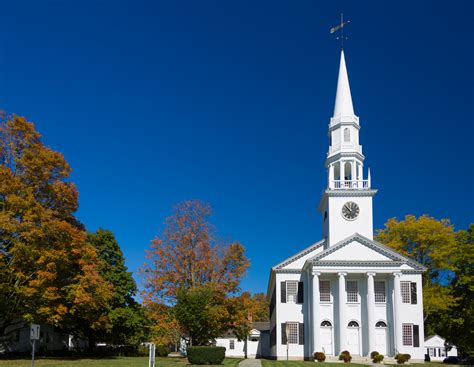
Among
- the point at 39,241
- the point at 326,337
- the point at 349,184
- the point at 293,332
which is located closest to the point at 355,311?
the point at 326,337

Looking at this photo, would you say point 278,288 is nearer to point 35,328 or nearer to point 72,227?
point 72,227

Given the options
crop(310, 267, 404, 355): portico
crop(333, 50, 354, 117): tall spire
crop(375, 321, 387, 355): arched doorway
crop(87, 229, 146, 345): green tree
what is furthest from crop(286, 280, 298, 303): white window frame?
crop(333, 50, 354, 117): tall spire

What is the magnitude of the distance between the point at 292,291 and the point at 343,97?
1958 centimetres

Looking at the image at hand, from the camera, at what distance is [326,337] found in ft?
157

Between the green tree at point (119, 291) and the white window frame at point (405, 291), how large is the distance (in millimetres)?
24646

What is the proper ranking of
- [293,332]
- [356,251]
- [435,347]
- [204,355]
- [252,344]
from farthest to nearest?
1. [252,344]
2. [435,347]
3. [293,332]
4. [356,251]
5. [204,355]

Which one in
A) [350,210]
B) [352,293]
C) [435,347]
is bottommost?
[435,347]

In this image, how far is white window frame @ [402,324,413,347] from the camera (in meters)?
47.1

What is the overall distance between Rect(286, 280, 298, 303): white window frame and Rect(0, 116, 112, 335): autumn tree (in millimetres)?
18233

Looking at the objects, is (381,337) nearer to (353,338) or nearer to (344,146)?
(353,338)

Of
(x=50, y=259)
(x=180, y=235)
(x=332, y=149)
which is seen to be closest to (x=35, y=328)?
(x=50, y=259)

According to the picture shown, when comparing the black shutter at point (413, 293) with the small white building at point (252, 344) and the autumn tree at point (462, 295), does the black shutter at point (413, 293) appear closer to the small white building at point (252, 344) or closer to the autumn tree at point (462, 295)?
the autumn tree at point (462, 295)

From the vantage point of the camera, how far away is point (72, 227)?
39375 mm

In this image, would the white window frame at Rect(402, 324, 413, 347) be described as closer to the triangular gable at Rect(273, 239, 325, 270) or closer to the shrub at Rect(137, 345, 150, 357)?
the triangular gable at Rect(273, 239, 325, 270)
